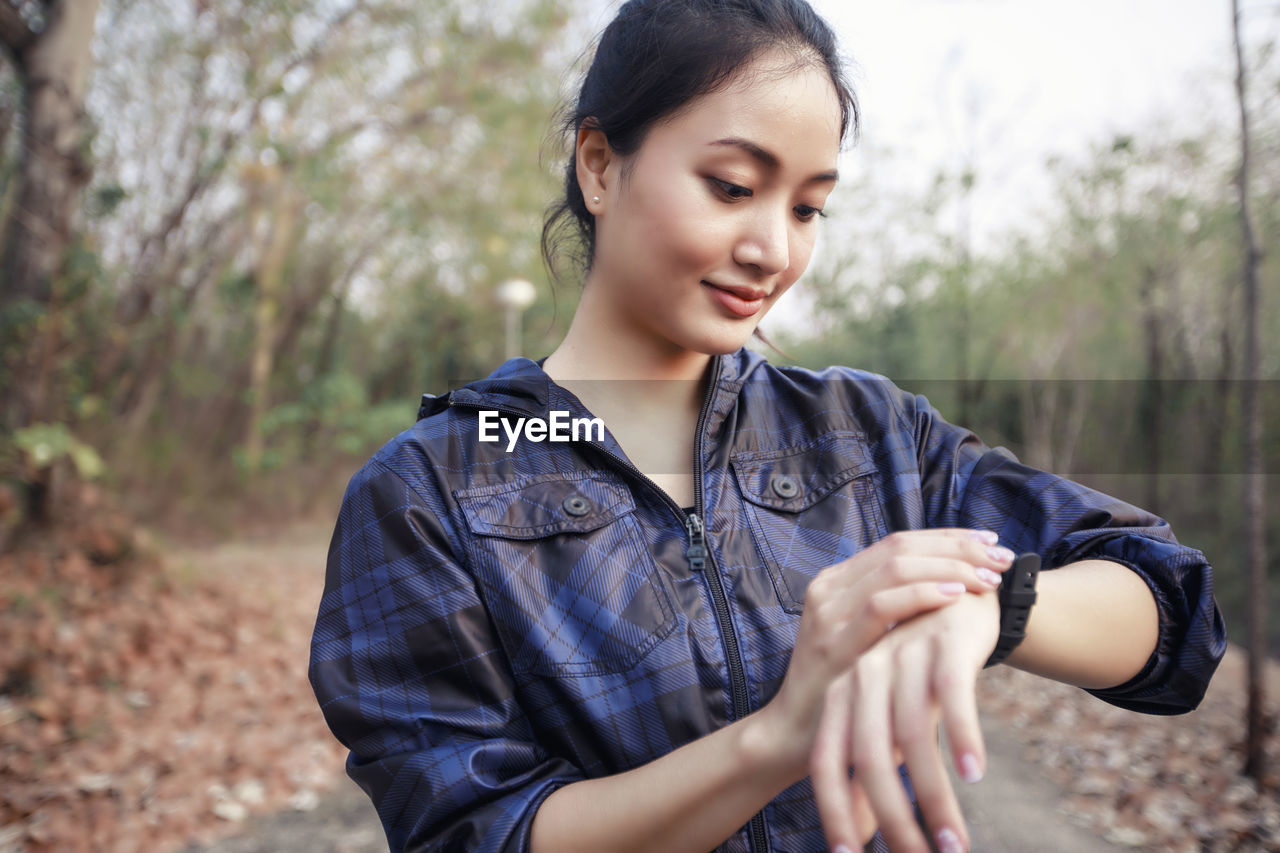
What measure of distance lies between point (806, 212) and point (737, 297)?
0.57 ft

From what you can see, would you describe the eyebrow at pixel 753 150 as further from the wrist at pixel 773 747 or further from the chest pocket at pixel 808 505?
the wrist at pixel 773 747

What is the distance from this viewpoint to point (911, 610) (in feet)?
2.53

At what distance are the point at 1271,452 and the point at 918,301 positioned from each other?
194 inches

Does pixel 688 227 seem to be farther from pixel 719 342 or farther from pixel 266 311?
pixel 266 311

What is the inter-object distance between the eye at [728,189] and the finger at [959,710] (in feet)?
2.14

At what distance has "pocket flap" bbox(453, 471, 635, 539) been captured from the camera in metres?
1.10

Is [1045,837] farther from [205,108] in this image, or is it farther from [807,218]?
[205,108]

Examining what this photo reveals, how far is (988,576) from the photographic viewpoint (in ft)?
2.71

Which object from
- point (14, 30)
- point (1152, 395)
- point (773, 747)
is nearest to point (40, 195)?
point (14, 30)

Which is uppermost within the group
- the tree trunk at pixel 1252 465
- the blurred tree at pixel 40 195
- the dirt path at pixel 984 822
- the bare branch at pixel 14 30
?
the bare branch at pixel 14 30

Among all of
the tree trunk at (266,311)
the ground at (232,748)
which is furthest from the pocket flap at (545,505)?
the tree trunk at (266,311)

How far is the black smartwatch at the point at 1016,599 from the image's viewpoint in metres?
0.85

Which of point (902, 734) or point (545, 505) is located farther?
point (545, 505)

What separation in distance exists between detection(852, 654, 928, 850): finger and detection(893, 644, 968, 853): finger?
0.01 meters
